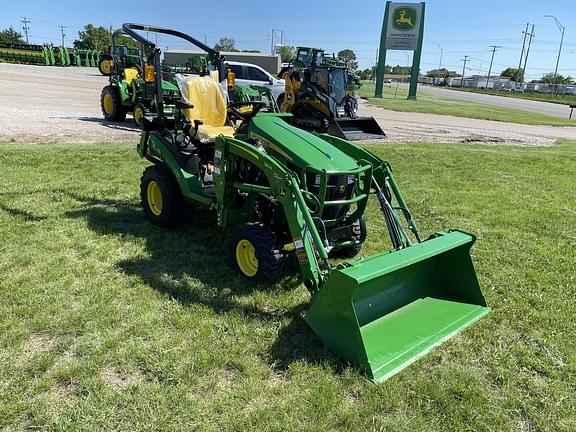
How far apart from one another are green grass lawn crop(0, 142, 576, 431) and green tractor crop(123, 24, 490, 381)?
0.49ft

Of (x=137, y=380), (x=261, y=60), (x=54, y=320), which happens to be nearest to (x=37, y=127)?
(x=54, y=320)

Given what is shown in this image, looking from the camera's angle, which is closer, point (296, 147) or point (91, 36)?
point (296, 147)

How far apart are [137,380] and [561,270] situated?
3.74 m

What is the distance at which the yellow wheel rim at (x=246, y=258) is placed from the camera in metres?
3.71

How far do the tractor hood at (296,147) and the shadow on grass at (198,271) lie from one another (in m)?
0.95

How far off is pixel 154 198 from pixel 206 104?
109cm

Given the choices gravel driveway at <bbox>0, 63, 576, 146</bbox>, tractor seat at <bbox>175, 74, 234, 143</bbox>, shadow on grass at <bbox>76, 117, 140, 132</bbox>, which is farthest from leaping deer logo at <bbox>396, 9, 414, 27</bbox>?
tractor seat at <bbox>175, 74, 234, 143</bbox>

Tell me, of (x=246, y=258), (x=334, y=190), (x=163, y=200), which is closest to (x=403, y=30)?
(x=163, y=200)

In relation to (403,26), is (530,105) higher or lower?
lower

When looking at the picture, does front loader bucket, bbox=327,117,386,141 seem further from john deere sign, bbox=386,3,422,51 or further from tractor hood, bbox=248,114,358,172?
john deere sign, bbox=386,3,422,51

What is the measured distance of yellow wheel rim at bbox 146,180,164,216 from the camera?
16.0 feet

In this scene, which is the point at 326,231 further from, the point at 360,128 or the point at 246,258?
the point at 360,128

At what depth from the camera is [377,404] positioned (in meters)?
2.47

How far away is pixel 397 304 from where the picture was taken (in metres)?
3.29
